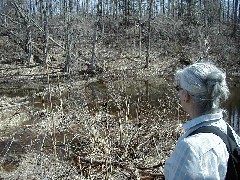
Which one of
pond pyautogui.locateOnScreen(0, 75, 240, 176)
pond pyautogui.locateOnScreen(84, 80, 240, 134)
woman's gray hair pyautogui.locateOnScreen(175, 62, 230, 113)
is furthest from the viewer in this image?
pond pyautogui.locateOnScreen(84, 80, 240, 134)

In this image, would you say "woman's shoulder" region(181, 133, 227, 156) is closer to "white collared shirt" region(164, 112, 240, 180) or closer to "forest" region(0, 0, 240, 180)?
"white collared shirt" region(164, 112, 240, 180)

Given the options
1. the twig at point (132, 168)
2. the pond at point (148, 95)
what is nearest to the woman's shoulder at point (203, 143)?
the twig at point (132, 168)

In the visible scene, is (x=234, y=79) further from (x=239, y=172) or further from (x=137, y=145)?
(x=239, y=172)

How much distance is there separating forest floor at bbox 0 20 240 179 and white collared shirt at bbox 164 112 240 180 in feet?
6.03

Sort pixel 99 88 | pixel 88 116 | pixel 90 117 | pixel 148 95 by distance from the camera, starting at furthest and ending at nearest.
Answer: pixel 99 88, pixel 148 95, pixel 88 116, pixel 90 117

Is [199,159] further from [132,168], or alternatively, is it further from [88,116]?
[88,116]

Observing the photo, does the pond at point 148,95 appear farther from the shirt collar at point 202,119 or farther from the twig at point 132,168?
the shirt collar at point 202,119

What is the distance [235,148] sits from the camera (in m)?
2.02

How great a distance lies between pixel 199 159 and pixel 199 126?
0.24m

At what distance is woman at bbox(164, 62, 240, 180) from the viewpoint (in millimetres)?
1859

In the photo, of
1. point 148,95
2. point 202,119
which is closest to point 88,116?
point 148,95

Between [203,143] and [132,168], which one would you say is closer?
[203,143]

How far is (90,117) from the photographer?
9750 millimetres

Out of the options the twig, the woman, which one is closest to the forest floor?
the twig
